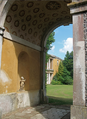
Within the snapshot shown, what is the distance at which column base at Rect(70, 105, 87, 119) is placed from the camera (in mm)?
3695

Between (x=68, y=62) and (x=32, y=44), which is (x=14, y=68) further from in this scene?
(x=68, y=62)

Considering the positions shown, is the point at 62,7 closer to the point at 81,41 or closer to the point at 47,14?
the point at 47,14

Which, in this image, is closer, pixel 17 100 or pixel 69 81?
pixel 17 100

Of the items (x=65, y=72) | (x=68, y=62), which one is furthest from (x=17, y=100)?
(x=68, y=62)

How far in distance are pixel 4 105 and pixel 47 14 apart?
531 cm

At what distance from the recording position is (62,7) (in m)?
7.41

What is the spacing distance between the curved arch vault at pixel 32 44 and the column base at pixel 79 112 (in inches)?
1.0

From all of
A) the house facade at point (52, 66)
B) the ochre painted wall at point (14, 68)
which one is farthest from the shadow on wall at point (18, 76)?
the house facade at point (52, 66)

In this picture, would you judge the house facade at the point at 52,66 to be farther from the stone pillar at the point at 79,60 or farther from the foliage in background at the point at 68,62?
the stone pillar at the point at 79,60

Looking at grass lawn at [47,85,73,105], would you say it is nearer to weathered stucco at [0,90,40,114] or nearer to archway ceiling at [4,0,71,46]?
weathered stucco at [0,90,40,114]

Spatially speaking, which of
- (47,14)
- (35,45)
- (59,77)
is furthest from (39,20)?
(59,77)

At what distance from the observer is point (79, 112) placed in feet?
12.3

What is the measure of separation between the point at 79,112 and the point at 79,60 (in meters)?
1.37

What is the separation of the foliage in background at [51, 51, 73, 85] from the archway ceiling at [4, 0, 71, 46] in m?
23.7
